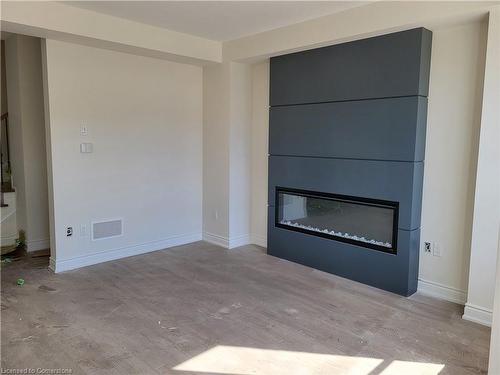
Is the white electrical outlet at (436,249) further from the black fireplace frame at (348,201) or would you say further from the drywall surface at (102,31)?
the drywall surface at (102,31)

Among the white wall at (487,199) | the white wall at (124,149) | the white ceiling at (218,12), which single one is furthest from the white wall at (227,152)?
the white wall at (487,199)

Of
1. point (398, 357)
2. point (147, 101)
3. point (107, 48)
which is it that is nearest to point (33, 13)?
point (107, 48)

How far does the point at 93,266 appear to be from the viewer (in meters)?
4.11

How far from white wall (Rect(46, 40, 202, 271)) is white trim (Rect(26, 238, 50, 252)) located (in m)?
0.96

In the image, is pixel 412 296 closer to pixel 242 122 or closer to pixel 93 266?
pixel 242 122

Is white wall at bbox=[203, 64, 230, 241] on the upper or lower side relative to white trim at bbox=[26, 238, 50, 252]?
upper

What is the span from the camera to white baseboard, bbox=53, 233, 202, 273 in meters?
3.96

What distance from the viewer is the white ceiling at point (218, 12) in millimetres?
3312

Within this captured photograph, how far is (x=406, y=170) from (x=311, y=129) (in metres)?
1.09

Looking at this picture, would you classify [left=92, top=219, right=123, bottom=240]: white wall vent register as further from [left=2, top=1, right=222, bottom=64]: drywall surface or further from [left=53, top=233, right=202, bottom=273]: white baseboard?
[left=2, top=1, right=222, bottom=64]: drywall surface

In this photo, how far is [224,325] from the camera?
285 centimetres

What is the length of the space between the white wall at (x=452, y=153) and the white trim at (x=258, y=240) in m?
2.01

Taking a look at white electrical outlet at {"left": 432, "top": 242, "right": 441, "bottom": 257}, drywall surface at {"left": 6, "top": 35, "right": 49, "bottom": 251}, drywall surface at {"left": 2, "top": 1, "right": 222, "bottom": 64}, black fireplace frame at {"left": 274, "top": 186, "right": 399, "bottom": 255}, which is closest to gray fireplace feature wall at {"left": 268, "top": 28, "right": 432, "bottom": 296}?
black fireplace frame at {"left": 274, "top": 186, "right": 399, "bottom": 255}

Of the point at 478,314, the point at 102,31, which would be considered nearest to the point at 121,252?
the point at 102,31
